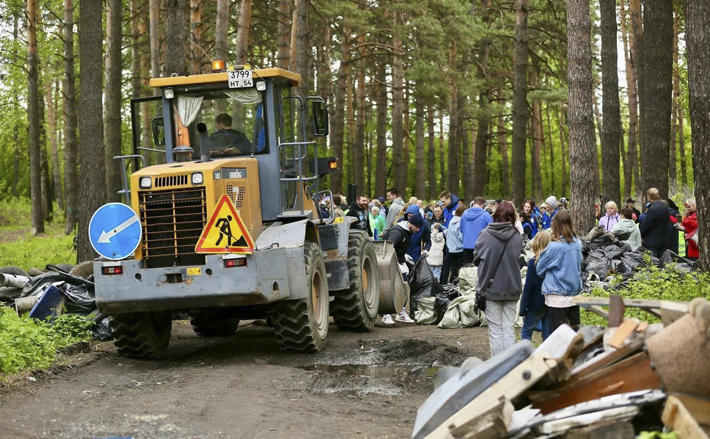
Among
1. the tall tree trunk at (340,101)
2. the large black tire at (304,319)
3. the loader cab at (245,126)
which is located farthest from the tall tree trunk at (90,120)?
the tall tree trunk at (340,101)

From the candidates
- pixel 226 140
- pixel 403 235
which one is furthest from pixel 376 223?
pixel 226 140

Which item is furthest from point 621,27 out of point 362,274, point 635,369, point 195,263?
point 635,369

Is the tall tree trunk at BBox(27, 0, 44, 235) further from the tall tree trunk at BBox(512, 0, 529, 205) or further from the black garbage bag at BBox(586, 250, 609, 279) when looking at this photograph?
the black garbage bag at BBox(586, 250, 609, 279)

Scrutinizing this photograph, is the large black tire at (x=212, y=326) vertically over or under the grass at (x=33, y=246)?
under

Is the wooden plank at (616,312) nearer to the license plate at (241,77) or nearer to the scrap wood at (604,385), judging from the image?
the scrap wood at (604,385)

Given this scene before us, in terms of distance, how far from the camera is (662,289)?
1230 cm

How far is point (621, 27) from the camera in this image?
42.8m

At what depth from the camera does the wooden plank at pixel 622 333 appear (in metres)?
6.48

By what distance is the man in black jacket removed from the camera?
17.4m

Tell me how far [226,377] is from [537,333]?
17.1ft

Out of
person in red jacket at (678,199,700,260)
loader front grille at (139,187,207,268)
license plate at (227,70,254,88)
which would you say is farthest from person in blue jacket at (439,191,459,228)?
loader front grille at (139,187,207,268)

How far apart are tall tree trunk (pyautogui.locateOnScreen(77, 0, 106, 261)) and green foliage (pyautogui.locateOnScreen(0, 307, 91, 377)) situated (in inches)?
202

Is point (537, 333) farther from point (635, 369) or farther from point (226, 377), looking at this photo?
point (635, 369)

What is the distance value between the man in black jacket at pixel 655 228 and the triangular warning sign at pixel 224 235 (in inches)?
361
